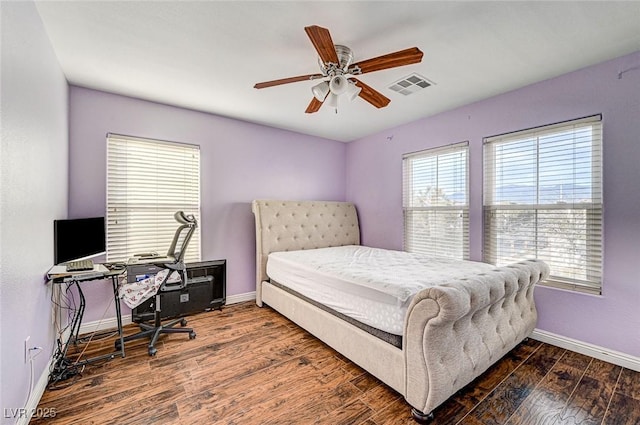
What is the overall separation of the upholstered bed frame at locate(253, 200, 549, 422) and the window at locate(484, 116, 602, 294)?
1.23 ft

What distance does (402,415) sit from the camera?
1657 millimetres

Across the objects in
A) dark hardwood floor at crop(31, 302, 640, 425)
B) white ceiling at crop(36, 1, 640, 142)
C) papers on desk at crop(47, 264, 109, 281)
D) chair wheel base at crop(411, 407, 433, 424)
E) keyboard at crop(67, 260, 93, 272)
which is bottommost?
dark hardwood floor at crop(31, 302, 640, 425)

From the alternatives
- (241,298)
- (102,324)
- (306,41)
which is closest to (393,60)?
(306,41)

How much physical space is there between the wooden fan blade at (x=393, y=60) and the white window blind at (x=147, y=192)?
8.09 feet

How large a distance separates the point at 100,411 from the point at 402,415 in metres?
1.91

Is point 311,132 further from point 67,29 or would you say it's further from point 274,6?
point 67,29

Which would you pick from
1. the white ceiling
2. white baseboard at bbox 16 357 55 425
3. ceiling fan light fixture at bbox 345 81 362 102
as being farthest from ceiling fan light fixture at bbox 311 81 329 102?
white baseboard at bbox 16 357 55 425

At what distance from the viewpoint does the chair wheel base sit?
1593 mm

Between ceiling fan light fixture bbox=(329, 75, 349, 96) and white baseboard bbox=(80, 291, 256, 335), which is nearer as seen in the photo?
ceiling fan light fixture bbox=(329, 75, 349, 96)

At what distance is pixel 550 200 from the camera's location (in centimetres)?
256

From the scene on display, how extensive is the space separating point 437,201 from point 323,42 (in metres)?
2.59

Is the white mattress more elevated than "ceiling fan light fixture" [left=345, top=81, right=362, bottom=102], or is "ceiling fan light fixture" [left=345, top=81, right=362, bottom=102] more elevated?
"ceiling fan light fixture" [left=345, top=81, right=362, bottom=102]

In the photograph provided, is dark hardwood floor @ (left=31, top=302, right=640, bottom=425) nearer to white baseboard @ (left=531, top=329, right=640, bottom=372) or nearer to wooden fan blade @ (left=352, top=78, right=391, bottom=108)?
white baseboard @ (left=531, top=329, right=640, bottom=372)

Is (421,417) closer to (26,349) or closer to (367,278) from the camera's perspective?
(367,278)
